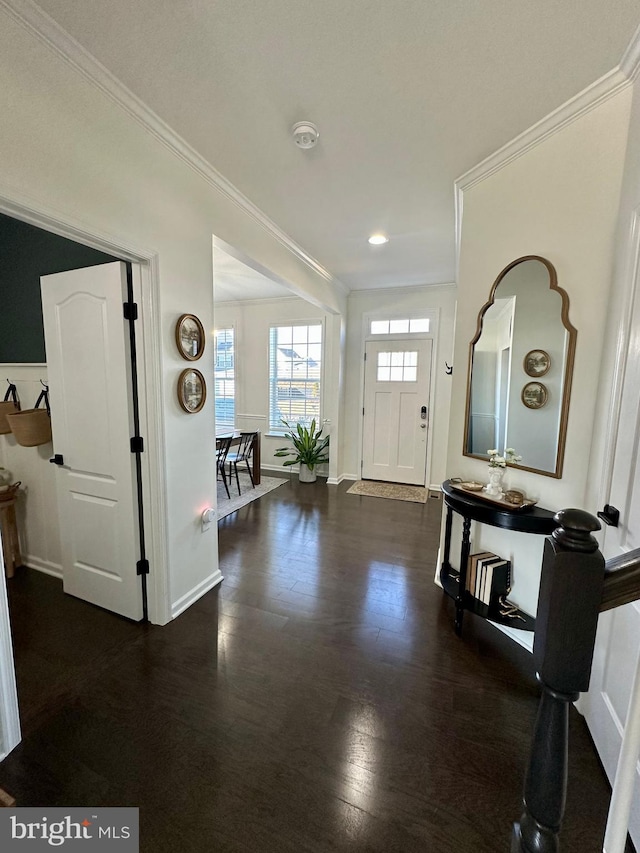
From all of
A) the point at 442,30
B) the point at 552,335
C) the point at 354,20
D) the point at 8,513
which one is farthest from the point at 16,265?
the point at 552,335

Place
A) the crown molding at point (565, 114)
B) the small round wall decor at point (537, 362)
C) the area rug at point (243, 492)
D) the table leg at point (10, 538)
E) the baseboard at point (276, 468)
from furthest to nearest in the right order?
the baseboard at point (276, 468), the area rug at point (243, 492), the table leg at point (10, 538), the small round wall decor at point (537, 362), the crown molding at point (565, 114)

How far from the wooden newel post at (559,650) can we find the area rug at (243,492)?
3551 millimetres

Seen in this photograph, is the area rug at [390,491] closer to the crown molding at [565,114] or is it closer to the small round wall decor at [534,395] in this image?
the small round wall decor at [534,395]

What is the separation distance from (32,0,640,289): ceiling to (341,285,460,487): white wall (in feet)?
8.19

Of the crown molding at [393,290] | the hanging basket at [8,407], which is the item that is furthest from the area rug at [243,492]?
the crown molding at [393,290]

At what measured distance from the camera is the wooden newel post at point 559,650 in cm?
59

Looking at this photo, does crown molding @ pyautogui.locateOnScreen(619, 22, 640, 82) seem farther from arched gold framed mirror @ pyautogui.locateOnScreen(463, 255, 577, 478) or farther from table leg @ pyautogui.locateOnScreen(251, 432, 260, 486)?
table leg @ pyautogui.locateOnScreen(251, 432, 260, 486)

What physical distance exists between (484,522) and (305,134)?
228cm

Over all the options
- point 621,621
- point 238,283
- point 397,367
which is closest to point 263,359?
point 238,283

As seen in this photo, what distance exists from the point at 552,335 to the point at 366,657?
2017 millimetres

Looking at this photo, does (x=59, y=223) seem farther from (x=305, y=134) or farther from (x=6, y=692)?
(x=6, y=692)

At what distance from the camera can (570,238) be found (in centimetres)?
180

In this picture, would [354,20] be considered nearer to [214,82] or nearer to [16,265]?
[214,82]

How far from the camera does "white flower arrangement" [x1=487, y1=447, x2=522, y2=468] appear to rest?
6.73ft
